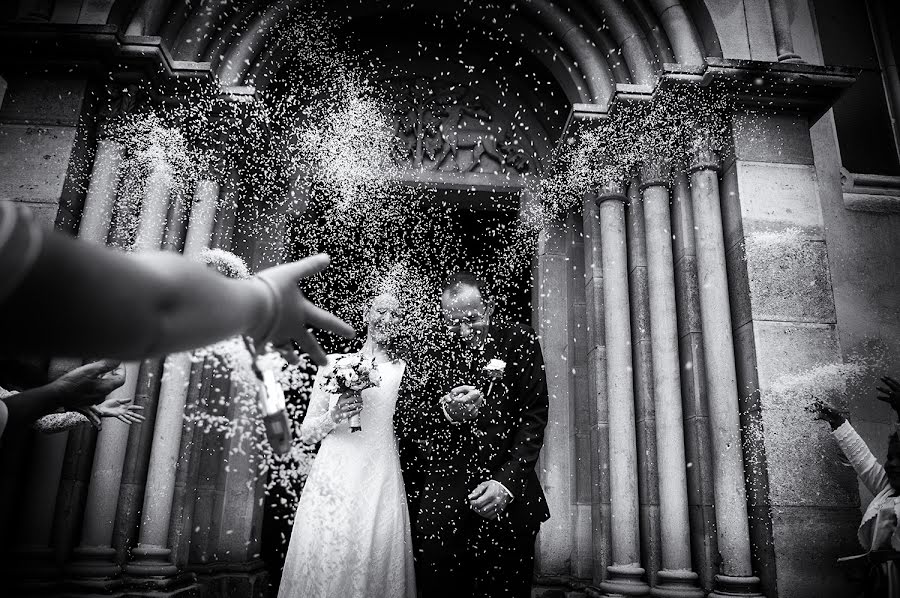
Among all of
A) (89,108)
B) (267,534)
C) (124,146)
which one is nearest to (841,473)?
(267,534)

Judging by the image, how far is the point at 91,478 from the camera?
148 inches

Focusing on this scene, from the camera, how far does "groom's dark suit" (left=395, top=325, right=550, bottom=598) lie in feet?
11.5

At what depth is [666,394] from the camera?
3.92 metres

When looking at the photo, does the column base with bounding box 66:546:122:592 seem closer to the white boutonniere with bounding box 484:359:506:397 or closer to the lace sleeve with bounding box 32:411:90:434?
the lace sleeve with bounding box 32:411:90:434

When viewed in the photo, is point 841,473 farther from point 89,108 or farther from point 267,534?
point 89,108

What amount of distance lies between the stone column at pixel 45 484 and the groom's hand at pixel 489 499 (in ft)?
8.37

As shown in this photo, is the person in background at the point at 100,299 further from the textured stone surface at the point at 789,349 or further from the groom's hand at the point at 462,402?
the textured stone surface at the point at 789,349

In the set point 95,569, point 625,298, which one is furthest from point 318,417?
point 625,298

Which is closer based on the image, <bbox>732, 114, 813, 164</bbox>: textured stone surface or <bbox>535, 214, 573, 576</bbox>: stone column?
<bbox>732, 114, 813, 164</bbox>: textured stone surface

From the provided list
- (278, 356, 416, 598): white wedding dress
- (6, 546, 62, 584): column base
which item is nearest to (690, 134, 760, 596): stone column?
(278, 356, 416, 598): white wedding dress

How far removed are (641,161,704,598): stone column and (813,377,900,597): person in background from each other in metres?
0.85

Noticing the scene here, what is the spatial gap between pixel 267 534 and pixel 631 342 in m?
3.30

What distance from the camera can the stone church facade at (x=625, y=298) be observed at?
3.56 m

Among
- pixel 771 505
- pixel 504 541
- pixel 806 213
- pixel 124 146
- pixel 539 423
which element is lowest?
pixel 504 541
